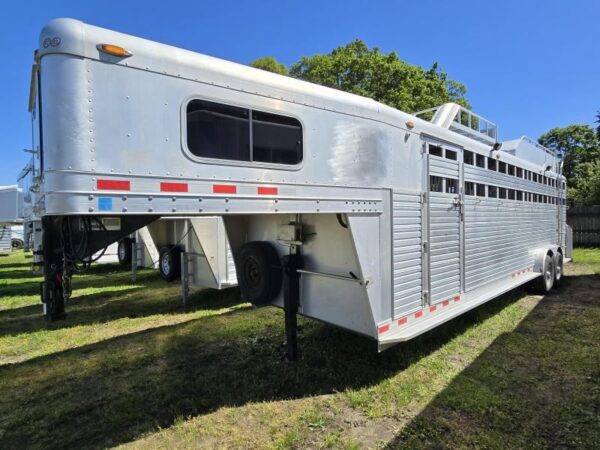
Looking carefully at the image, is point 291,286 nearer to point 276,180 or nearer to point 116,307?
point 276,180

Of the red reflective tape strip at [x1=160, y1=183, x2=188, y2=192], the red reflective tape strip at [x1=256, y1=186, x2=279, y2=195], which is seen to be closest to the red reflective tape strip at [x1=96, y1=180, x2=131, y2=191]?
the red reflective tape strip at [x1=160, y1=183, x2=188, y2=192]

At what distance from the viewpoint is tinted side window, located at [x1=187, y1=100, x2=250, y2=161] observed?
2562 mm

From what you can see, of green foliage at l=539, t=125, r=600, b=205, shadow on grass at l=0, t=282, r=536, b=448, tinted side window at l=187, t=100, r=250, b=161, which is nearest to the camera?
tinted side window at l=187, t=100, r=250, b=161

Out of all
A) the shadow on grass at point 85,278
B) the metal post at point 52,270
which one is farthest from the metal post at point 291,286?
the shadow on grass at point 85,278

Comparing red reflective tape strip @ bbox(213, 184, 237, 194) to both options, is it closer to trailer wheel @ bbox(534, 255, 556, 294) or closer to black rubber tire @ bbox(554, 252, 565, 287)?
trailer wheel @ bbox(534, 255, 556, 294)

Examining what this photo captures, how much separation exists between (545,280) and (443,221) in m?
4.33

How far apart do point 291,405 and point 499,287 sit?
3798 millimetres

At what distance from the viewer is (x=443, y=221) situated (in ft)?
14.5

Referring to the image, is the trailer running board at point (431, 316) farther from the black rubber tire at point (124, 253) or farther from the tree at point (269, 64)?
the tree at point (269, 64)

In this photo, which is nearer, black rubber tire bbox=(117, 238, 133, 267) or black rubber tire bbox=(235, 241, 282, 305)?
black rubber tire bbox=(235, 241, 282, 305)

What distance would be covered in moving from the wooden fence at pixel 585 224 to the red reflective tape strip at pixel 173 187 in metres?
19.6

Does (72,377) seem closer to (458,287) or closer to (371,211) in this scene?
(371,211)

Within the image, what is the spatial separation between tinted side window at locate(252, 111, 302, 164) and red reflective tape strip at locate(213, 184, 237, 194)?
28 centimetres

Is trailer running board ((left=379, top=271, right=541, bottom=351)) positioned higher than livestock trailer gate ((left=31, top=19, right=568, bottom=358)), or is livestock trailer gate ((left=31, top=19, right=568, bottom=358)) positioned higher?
livestock trailer gate ((left=31, top=19, right=568, bottom=358))
